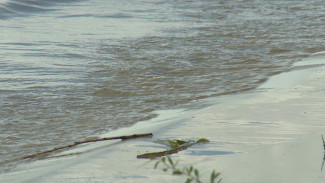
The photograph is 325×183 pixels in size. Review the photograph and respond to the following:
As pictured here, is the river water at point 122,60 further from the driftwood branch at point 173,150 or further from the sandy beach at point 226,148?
the driftwood branch at point 173,150

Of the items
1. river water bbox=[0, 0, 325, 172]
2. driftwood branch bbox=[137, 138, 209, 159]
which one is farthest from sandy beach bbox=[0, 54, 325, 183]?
river water bbox=[0, 0, 325, 172]

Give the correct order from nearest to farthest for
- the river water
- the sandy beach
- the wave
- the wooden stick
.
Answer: the sandy beach < the wooden stick < the river water < the wave

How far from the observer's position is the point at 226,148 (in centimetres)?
239

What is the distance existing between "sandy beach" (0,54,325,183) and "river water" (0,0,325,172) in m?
0.36

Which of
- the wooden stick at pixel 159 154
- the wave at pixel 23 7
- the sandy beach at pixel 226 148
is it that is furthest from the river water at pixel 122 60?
the wooden stick at pixel 159 154

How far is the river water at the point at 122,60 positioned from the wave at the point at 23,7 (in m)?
0.03

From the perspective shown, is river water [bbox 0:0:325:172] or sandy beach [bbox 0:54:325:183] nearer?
sandy beach [bbox 0:54:325:183]

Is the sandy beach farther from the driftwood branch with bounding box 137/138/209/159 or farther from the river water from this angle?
the river water

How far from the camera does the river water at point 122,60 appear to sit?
337 centimetres

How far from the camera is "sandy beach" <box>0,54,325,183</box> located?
2074 mm

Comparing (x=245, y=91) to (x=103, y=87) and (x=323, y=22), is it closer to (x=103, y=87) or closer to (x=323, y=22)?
(x=103, y=87)

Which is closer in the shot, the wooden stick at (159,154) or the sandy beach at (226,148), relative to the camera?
the sandy beach at (226,148)

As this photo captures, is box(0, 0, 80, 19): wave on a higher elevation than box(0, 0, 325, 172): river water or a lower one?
higher

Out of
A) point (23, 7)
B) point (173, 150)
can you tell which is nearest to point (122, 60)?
point (173, 150)
